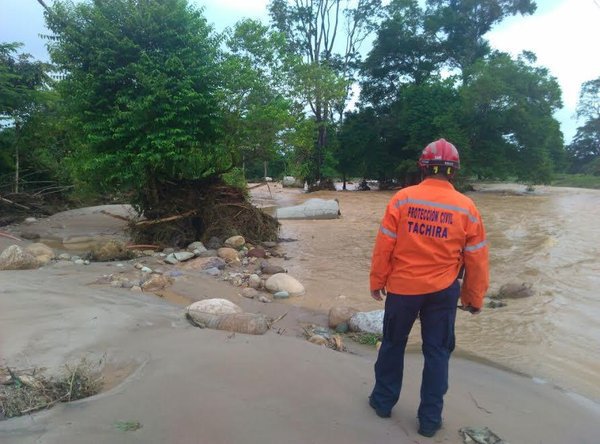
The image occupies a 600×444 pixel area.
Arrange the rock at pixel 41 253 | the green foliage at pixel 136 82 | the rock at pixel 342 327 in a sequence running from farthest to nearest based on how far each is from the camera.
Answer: the green foliage at pixel 136 82 < the rock at pixel 41 253 < the rock at pixel 342 327

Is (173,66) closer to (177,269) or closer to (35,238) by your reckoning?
(177,269)

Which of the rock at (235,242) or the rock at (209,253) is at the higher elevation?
the rock at (235,242)

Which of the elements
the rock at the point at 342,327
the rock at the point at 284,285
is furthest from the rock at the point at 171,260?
the rock at the point at 342,327

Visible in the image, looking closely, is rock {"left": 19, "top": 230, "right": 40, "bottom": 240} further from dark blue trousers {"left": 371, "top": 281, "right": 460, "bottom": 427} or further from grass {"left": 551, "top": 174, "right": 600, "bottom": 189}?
grass {"left": 551, "top": 174, "right": 600, "bottom": 189}

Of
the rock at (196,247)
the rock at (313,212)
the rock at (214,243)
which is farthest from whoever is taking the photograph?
the rock at (313,212)

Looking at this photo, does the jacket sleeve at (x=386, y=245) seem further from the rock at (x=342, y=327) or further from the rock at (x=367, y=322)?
the rock at (x=342, y=327)

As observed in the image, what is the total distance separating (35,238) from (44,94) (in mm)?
4653

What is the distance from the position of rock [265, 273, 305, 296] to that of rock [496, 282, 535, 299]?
2.98 meters

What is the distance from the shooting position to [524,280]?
8.49 meters

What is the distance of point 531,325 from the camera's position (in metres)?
6.11

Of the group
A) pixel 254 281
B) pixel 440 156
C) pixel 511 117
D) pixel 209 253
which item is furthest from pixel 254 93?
pixel 511 117

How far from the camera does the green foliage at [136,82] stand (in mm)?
9945

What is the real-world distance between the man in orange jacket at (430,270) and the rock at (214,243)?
24.3ft

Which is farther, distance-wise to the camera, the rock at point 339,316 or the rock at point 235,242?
the rock at point 235,242
